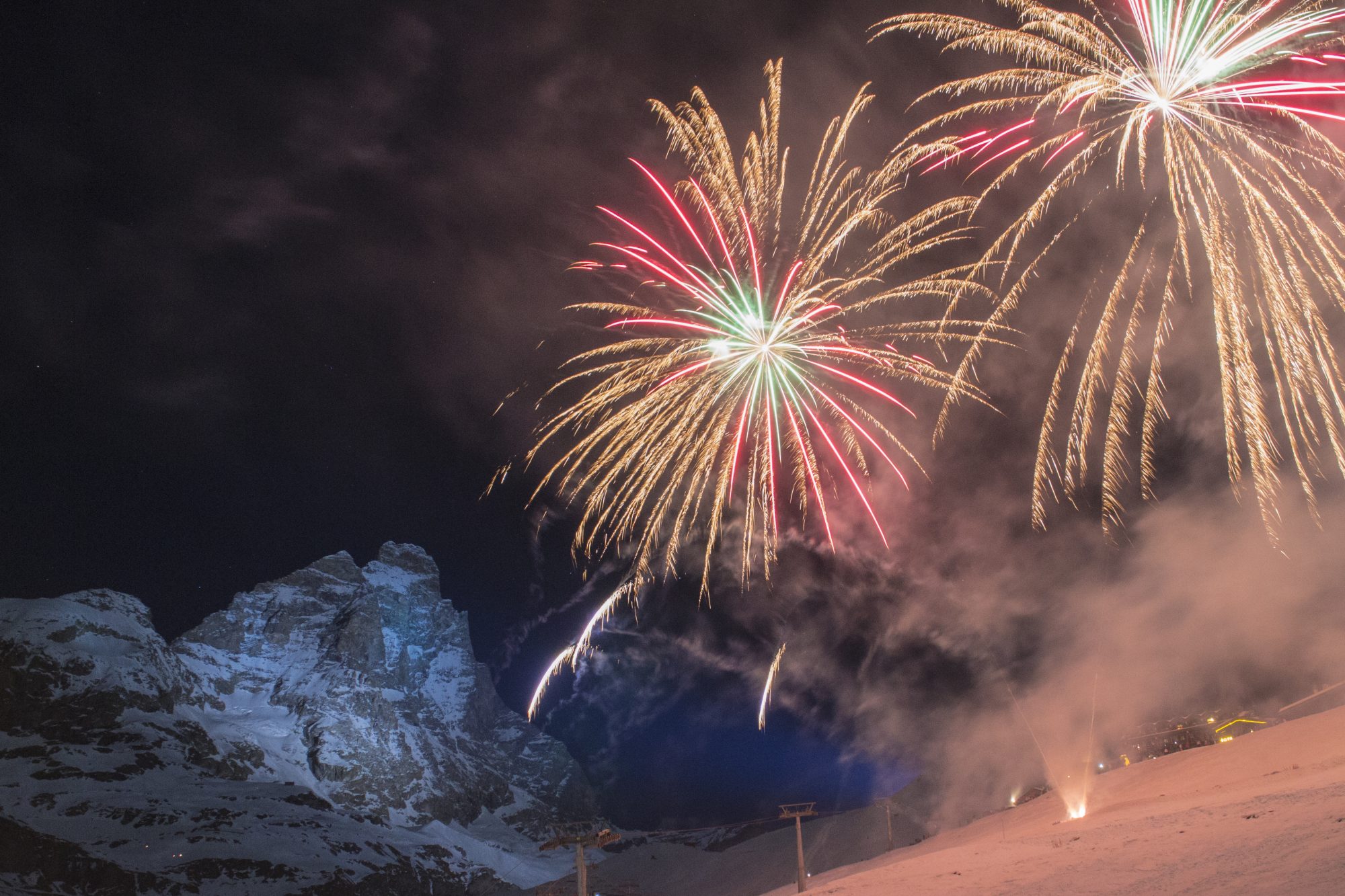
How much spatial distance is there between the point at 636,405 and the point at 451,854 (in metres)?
210

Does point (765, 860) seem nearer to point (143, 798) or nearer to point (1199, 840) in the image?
point (143, 798)

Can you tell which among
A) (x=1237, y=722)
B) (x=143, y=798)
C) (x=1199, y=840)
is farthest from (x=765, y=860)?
(x=1199, y=840)

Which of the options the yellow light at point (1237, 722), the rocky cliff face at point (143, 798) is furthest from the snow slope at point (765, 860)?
the yellow light at point (1237, 722)

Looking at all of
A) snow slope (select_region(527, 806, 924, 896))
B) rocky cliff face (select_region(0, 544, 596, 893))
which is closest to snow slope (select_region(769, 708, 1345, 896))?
snow slope (select_region(527, 806, 924, 896))

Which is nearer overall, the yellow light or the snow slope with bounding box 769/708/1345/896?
the snow slope with bounding box 769/708/1345/896

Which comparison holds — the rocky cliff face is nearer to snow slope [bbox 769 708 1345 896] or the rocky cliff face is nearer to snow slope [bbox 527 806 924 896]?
snow slope [bbox 527 806 924 896]

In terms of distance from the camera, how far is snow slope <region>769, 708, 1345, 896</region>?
10508 mm

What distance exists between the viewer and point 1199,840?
13.7 metres

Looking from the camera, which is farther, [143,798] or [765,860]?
[143,798]

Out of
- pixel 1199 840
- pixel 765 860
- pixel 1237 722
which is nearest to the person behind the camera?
pixel 1199 840

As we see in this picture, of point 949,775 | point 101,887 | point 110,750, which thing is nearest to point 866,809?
point 949,775

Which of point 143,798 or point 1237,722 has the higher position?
point 143,798

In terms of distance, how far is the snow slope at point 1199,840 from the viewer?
1051cm

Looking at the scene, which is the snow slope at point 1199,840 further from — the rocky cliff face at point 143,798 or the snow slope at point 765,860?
the rocky cliff face at point 143,798
